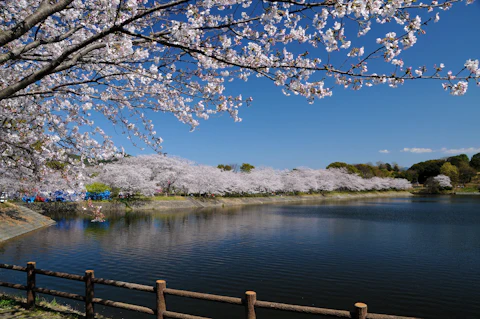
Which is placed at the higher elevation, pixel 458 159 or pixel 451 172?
pixel 458 159

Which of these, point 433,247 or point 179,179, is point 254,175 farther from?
point 433,247

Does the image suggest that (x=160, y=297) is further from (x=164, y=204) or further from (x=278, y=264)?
(x=164, y=204)

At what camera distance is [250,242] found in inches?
723

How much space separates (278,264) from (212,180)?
38668 mm

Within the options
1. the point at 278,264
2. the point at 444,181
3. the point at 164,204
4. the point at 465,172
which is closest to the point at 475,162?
the point at 465,172

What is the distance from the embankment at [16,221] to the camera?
1911 centimetres

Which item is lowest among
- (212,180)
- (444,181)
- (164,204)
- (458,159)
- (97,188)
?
(164,204)

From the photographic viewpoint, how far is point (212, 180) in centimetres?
5169

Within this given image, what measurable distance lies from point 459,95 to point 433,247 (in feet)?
50.7

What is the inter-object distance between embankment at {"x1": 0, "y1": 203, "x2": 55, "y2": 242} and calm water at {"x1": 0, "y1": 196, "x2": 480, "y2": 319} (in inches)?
37.4

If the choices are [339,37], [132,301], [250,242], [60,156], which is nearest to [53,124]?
[60,156]

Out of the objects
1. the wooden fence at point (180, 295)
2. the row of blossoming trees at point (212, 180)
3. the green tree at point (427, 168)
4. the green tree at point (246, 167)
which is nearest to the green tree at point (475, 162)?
the green tree at point (427, 168)

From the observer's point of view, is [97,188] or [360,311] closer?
[360,311]

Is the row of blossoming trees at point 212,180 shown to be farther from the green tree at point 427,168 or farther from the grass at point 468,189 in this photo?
the grass at point 468,189
